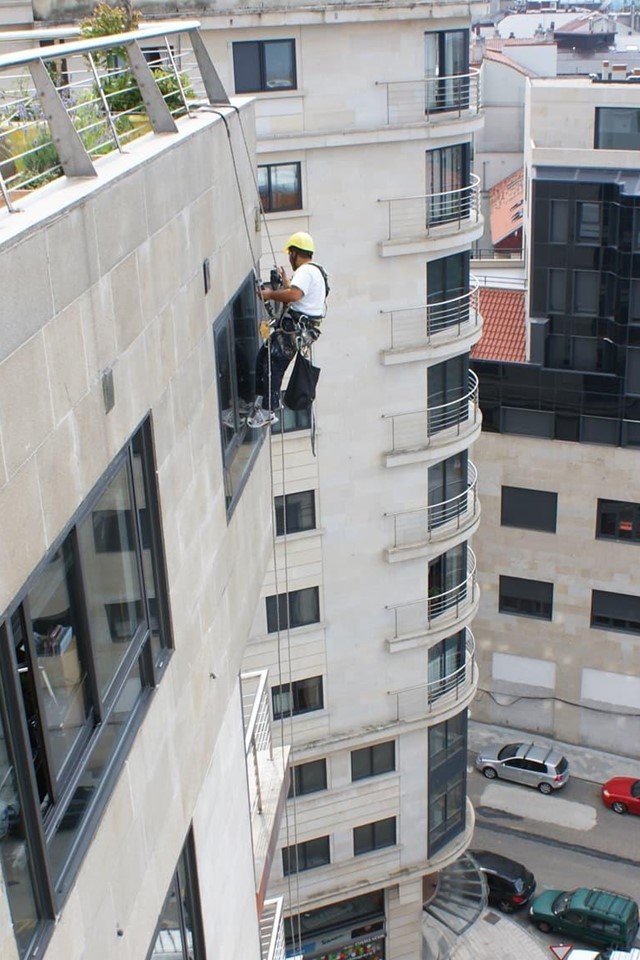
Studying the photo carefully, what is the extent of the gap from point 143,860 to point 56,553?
11.5 ft

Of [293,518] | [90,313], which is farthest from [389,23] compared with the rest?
[90,313]

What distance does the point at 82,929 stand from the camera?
340 inches

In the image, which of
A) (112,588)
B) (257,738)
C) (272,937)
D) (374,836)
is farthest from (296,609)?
(112,588)

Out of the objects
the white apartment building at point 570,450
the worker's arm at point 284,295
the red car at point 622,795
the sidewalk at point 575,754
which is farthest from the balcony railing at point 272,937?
the sidewalk at point 575,754

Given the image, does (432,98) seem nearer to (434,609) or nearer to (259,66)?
(259,66)

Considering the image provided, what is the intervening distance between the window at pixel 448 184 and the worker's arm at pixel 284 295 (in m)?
14.5

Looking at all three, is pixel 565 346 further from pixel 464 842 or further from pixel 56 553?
pixel 56 553

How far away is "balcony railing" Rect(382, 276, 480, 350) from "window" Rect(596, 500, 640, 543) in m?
14.6

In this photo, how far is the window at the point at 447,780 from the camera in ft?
117

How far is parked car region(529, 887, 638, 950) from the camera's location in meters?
38.5

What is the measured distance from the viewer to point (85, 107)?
11227 millimetres

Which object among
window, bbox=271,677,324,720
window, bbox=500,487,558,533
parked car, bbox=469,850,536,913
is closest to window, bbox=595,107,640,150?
window, bbox=500,487,558,533

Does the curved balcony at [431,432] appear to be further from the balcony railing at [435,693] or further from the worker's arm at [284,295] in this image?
the worker's arm at [284,295]

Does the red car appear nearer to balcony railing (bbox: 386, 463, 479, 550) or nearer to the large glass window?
balcony railing (bbox: 386, 463, 479, 550)
